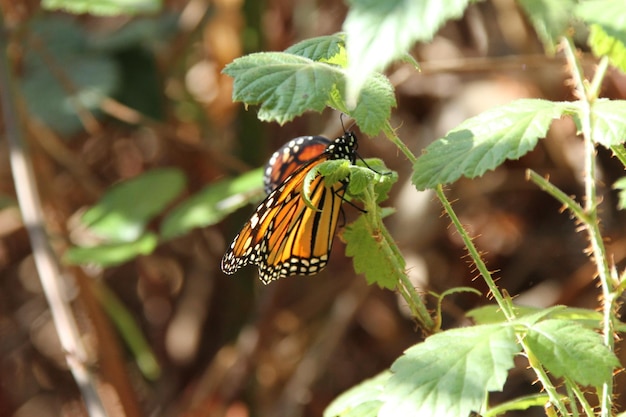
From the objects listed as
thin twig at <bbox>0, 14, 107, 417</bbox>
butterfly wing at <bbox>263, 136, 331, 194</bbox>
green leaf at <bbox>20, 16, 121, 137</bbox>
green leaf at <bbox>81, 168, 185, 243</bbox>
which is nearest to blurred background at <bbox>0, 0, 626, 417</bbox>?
green leaf at <bbox>20, 16, 121, 137</bbox>

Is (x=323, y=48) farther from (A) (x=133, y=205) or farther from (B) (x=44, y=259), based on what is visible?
(A) (x=133, y=205)

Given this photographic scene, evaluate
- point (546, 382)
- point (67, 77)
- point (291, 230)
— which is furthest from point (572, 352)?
point (67, 77)

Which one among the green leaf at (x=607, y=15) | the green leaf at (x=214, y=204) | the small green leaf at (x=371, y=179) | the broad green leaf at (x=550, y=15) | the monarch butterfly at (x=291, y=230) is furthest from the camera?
the green leaf at (x=214, y=204)

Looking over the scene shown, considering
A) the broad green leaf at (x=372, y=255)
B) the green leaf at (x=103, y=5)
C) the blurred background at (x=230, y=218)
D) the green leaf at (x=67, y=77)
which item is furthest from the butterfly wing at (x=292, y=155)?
the green leaf at (x=67, y=77)

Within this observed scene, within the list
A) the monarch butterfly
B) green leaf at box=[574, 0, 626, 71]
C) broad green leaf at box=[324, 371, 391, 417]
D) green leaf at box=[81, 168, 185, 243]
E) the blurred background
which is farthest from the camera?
the blurred background

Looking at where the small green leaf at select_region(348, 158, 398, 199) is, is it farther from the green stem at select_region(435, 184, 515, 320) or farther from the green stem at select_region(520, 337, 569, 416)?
the green stem at select_region(520, 337, 569, 416)

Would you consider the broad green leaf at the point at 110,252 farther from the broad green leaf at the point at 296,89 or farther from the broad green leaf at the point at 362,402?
the broad green leaf at the point at 296,89
